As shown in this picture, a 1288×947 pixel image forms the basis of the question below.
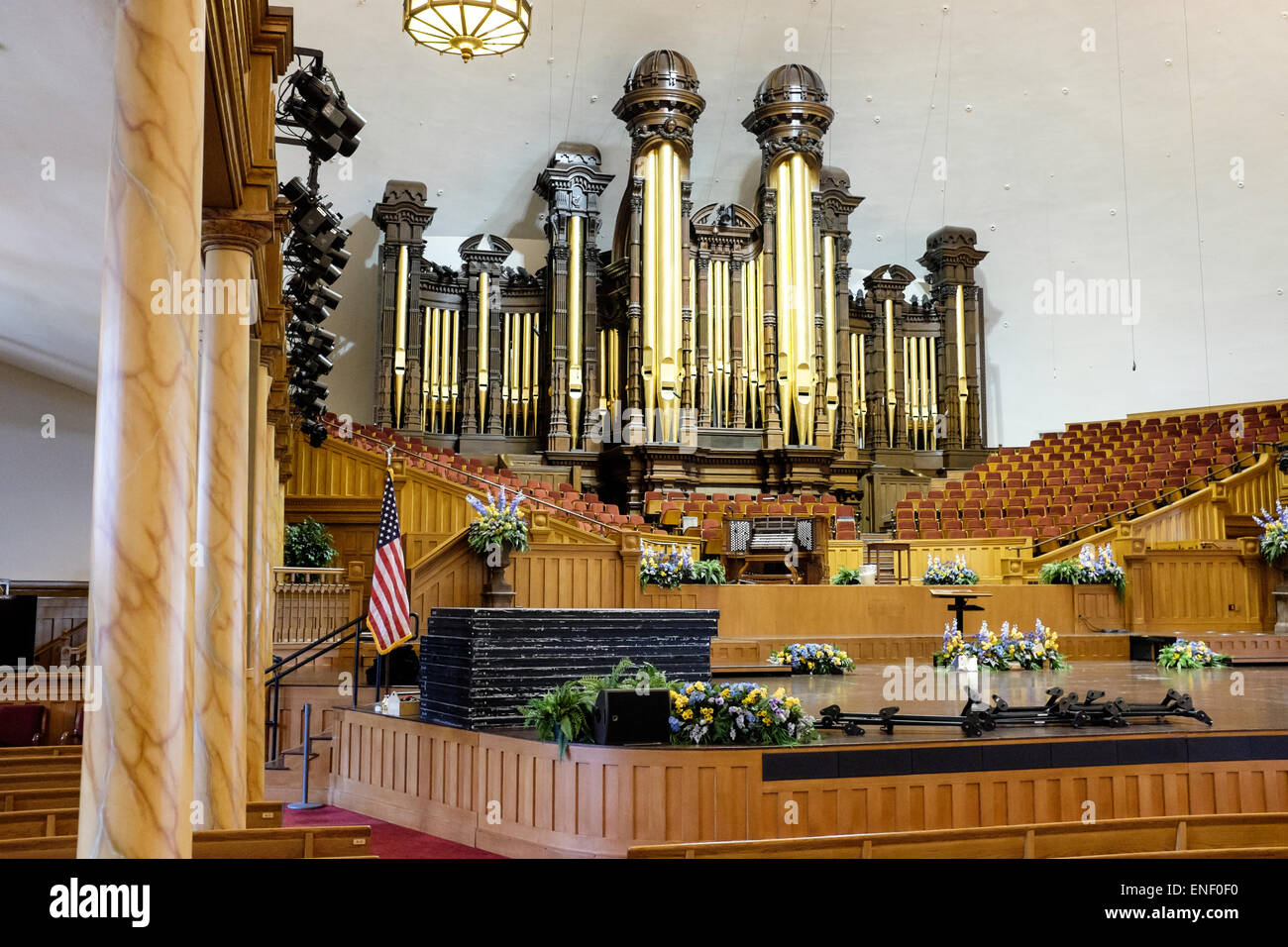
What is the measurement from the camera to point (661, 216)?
18.7m

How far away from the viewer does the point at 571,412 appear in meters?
18.5

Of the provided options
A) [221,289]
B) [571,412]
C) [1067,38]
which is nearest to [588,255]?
[571,412]

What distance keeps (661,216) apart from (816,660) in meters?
9.98

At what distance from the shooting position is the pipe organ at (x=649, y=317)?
18.4 metres

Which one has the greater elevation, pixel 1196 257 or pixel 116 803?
pixel 1196 257

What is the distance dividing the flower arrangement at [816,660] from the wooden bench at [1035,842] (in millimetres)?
6058

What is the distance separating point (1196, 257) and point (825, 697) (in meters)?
15.5

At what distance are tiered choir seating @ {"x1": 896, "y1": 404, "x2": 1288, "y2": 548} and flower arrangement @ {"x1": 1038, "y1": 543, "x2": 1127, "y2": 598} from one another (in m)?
1.39

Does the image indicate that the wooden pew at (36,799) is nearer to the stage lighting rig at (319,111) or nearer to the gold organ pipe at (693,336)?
the stage lighting rig at (319,111)

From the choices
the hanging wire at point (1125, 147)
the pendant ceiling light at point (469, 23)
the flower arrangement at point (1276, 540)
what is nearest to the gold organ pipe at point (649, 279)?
the hanging wire at point (1125, 147)

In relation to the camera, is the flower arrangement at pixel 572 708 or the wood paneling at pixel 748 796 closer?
the wood paneling at pixel 748 796

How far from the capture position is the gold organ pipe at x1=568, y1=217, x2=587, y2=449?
60.7ft

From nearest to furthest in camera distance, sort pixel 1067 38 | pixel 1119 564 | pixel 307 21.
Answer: pixel 1119 564, pixel 307 21, pixel 1067 38
